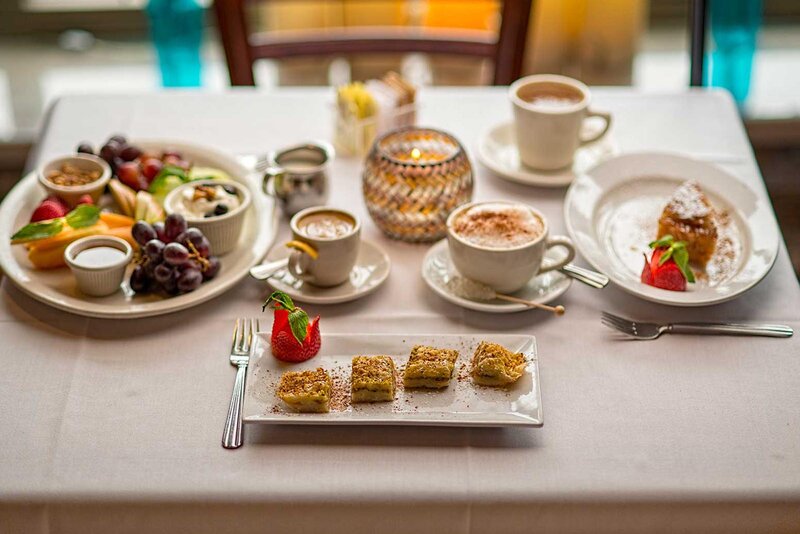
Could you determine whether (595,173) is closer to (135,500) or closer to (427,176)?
(427,176)

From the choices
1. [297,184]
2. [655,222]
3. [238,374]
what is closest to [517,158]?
[655,222]

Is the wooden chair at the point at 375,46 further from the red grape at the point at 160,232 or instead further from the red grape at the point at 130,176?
the red grape at the point at 160,232

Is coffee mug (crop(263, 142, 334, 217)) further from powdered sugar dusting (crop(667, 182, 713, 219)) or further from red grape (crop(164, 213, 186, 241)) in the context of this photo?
powdered sugar dusting (crop(667, 182, 713, 219))

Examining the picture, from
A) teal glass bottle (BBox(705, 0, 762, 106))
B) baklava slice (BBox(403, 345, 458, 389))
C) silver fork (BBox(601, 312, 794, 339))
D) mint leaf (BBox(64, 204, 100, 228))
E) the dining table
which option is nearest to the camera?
the dining table

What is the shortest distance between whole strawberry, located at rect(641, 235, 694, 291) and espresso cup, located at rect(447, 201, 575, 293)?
126 millimetres

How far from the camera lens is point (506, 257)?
1286 millimetres

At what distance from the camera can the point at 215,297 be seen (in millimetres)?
1348

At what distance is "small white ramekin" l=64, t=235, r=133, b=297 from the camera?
51.2 inches

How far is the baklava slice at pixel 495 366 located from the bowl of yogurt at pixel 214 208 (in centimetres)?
46

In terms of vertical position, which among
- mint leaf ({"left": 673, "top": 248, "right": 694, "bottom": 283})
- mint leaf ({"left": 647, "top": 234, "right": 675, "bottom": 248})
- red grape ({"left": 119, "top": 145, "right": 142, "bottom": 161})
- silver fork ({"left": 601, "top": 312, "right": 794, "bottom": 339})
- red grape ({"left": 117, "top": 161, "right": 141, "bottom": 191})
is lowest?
silver fork ({"left": 601, "top": 312, "right": 794, "bottom": 339})

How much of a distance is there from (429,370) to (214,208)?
476mm

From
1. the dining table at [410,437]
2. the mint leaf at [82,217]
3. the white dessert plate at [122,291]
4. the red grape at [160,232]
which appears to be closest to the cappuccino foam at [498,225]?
the dining table at [410,437]

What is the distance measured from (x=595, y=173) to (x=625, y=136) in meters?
0.23

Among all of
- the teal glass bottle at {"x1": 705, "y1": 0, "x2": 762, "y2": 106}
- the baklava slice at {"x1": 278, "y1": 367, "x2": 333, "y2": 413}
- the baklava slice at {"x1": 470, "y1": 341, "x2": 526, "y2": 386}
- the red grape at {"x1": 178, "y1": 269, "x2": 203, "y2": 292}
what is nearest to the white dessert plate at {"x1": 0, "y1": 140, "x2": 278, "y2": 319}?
the red grape at {"x1": 178, "y1": 269, "x2": 203, "y2": 292}
